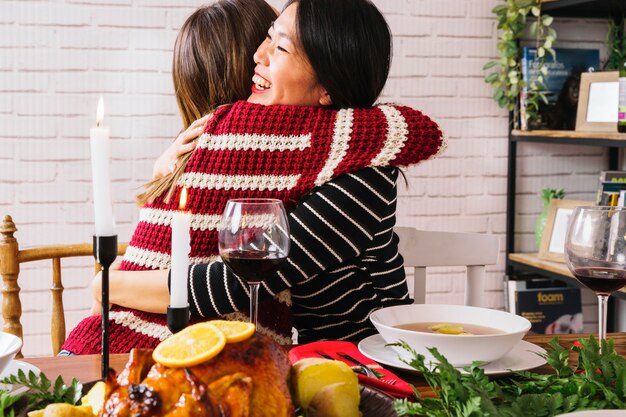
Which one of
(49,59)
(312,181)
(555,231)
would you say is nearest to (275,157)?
(312,181)

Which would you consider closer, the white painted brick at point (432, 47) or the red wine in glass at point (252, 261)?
the red wine in glass at point (252, 261)

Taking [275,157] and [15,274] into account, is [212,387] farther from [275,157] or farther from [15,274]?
[15,274]

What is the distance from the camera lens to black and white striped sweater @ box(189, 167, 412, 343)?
131 cm

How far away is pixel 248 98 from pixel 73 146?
1306mm

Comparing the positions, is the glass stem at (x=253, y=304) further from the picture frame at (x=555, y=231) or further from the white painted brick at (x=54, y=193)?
the picture frame at (x=555, y=231)

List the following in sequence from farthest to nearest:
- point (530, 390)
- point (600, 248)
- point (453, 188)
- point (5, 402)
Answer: point (453, 188) → point (600, 248) → point (530, 390) → point (5, 402)

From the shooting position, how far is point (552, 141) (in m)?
2.86

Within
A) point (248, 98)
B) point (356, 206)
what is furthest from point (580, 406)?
point (248, 98)

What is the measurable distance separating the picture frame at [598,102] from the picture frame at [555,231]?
0.31 m

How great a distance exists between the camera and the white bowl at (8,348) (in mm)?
788

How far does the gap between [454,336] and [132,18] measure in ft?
7.05

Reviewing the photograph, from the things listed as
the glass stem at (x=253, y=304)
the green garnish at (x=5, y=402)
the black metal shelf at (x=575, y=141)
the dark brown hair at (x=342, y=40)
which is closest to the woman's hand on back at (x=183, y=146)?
the dark brown hair at (x=342, y=40)

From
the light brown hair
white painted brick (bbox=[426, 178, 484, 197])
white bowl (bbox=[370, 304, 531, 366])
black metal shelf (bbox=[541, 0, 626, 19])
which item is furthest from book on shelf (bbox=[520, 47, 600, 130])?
white bowl (bbox=[370, 304, 531, 366])

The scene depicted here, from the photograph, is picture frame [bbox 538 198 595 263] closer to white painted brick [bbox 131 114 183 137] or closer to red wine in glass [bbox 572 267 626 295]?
white painted brick [bbox 131 114 183 137]
